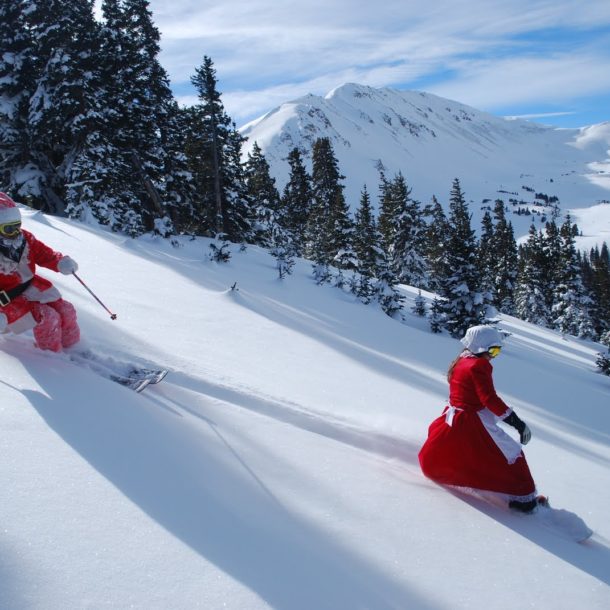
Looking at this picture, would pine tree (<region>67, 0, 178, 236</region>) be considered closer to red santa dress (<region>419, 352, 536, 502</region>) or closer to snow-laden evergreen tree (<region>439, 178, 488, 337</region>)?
snow-laden evergreen tree (<region>439, 178, 488, 337</region>)

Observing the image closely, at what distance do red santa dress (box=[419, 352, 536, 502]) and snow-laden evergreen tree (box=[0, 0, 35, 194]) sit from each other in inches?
820

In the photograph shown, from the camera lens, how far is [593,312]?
46031mm

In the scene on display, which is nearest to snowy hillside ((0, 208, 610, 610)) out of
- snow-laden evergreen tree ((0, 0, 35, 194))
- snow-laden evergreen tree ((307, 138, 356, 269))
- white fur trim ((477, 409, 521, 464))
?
white fur trim ((477, 409, 521, 464))

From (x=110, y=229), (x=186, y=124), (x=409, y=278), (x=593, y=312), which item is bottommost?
(x=593, y=312)

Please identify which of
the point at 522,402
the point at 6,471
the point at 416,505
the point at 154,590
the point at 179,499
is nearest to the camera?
the point at 154,590

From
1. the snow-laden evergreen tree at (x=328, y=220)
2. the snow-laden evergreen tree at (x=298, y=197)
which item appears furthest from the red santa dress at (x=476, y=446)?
the snow-laden evergreen tree at (x=298, y=197)

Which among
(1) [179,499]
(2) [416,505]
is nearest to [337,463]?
(2) [416,505]

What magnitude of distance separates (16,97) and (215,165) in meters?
9.28

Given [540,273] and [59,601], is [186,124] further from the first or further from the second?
[540,273]

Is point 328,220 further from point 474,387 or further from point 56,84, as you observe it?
point 474,387

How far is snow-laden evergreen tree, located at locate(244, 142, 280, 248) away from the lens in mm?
29411

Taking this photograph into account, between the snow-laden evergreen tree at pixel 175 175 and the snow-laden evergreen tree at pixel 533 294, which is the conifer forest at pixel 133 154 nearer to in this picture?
the snow-laden evergreen tree at pixel 175 175

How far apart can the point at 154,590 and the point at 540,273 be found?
5417 cm

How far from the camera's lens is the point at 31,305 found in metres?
4.36
